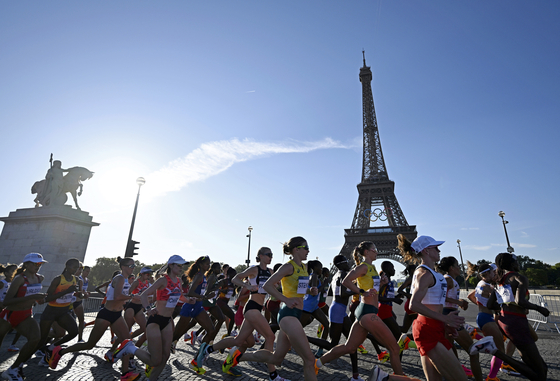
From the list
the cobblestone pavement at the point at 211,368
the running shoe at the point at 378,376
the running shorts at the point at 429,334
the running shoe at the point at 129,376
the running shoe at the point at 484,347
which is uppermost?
the running shorts at the point at 429,334

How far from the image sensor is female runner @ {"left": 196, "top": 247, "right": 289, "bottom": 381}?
491 cm

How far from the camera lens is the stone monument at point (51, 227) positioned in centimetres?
1590

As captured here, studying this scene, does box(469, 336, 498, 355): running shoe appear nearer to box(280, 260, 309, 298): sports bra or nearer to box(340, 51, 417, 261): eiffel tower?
box(280, 260, 309, 298): sports bra

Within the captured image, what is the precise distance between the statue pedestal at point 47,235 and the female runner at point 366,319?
1574 centimetres

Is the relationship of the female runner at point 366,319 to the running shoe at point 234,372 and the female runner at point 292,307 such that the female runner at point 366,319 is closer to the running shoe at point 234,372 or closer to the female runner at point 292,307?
the female runner at point 292,307

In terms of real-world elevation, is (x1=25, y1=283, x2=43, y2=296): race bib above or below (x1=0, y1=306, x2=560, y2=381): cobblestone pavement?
above

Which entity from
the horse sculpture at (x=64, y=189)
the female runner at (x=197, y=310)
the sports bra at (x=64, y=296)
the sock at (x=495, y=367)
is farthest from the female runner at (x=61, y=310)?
the horse sculpture at (x=64, y=189)

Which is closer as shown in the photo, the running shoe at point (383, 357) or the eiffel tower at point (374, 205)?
the running shoe at point (383, 357)

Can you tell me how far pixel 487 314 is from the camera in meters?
5.23

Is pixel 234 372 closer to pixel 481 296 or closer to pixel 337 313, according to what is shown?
pixel 337 313

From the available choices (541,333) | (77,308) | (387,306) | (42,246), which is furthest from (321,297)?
(42,246)

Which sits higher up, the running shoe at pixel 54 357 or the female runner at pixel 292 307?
the female runner at pixel 292 307

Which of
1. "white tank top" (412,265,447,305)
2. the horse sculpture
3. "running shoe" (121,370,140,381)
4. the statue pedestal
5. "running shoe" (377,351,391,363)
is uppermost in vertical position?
the horse sculpture

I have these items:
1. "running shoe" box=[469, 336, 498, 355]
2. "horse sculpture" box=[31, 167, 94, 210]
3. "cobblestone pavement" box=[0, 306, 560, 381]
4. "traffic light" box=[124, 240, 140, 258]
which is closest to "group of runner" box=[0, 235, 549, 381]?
"running shoe" box=[469, 336, 498, 355]
